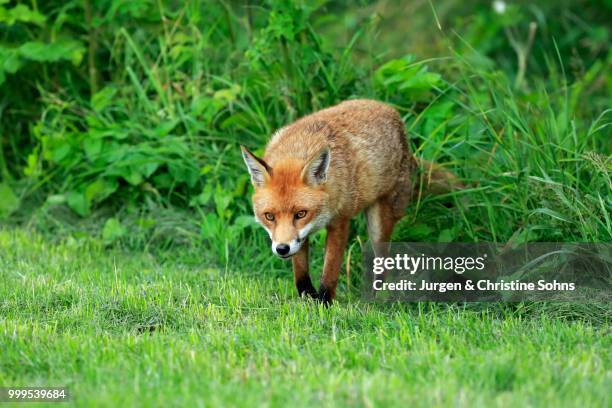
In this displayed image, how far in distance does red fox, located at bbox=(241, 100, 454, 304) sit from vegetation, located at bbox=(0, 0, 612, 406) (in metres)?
0.29

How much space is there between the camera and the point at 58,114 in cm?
848

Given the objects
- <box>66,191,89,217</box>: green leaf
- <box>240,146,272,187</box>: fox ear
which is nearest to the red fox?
<box>240,146,272,187</box>: fox ear

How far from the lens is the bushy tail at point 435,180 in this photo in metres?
6.97

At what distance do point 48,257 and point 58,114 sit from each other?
1906 millimetres

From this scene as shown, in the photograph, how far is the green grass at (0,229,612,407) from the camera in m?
3.97

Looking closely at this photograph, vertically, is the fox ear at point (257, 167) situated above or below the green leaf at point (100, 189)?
above

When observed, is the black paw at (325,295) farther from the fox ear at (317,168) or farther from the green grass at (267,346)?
the fox ear at (317,168)

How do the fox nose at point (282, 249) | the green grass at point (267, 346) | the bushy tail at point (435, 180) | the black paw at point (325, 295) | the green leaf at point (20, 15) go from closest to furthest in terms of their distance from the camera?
the green grass at point (267, 346) < the fox nose at point (282, 249) < the black paw at point (325, 295) < the bushy tail at point (435, 180) < the green leaf at point (20, 15)

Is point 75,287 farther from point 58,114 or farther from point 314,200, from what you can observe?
point 58,114

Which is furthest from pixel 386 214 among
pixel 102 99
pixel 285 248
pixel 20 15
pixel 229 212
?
pixel 20 15

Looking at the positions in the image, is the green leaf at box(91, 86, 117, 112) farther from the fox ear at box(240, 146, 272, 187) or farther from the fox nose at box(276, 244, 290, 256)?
the fox nose at box(276, 244, 290, 256)

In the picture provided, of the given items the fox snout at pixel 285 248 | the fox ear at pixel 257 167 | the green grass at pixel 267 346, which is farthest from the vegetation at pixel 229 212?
the fox ear at pixel 257 167
